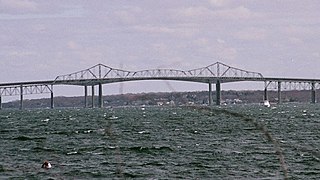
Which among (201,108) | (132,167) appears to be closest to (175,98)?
(201,108)

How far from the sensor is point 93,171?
116 ft

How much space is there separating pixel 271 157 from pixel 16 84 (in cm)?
16214

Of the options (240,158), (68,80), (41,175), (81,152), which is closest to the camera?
(41,175)

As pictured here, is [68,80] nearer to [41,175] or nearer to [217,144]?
[217,144]

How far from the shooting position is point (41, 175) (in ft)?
112

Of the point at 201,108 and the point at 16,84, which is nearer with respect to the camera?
the point at 201,108

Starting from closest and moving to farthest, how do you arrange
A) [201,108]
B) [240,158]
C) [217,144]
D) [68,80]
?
1. [201,108]
2. [240,158]
3. [217,144]
4. [68,80]

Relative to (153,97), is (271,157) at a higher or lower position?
lower

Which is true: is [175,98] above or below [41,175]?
above

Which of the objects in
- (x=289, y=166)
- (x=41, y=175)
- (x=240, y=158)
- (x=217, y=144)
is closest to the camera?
(x=41, y=175)

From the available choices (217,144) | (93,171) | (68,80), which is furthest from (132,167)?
(68,80)

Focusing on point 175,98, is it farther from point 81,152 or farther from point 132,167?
point 81,152

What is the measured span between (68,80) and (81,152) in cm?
14743

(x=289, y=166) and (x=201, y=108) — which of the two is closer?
(x=201, y=108)
